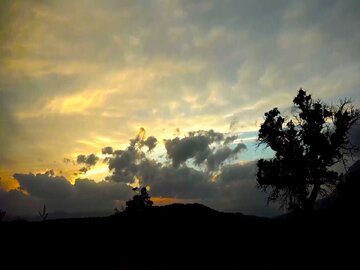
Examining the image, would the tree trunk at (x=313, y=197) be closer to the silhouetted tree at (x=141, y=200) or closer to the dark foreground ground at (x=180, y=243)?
the dark foreground ground at (x=180, y=243)

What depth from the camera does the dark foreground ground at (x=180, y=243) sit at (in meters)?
16.3

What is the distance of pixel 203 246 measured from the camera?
1812 cm

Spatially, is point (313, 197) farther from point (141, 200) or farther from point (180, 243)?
point (141, 200)

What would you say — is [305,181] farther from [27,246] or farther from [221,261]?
[27,246]

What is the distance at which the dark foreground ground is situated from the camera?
16.3 meters

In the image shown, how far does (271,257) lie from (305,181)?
14.7m

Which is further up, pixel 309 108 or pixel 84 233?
pixel 309 108

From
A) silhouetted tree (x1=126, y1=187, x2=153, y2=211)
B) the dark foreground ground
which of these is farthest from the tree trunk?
silhouetted tree (x1=126, y1=187, x2=153, y2=211)

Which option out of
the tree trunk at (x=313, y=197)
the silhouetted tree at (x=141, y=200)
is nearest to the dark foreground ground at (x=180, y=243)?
the tree trunk at (x=313, y=197)

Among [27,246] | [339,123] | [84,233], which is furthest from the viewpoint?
[339,123]

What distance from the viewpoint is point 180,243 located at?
1836 centimetres

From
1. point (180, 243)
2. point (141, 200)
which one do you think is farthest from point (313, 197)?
point (141, 200)

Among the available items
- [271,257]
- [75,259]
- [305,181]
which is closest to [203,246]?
[271,257]

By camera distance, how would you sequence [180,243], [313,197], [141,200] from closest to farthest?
[180,243]
[313,197]
[141,200]
